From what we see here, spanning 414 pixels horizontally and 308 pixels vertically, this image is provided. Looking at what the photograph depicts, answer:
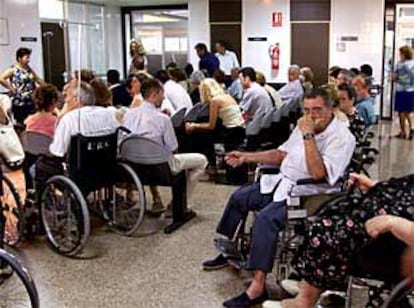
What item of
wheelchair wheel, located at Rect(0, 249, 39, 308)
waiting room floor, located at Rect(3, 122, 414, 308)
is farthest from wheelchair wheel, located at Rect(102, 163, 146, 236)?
wheelchair wheel, located at Rect(0, 249, 39, 308)

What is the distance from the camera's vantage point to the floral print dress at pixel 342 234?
103 inches

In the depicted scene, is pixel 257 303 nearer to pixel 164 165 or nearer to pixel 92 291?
pixel 92 291

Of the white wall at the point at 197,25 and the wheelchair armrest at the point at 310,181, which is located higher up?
the white wall at the point at 197,25

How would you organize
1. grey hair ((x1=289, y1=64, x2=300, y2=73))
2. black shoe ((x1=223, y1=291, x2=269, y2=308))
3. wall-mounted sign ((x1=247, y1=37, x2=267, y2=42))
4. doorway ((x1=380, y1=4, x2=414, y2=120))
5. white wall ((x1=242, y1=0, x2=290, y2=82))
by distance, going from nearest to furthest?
black shoe ((x1=223, y1=291, x2=269, y2=308)) < grey hair ((x1=289, y1=64, x2=300, y2=73)) < white wall ((x1=242, y1=0, x2=290, y2=82)) < wall-mounted sign ((x1=247, y1=37, x2=267, y2=42)) < doorway ((x1=380, y1=4, x2=414, y2=120))

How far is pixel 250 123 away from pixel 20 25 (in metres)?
2.47

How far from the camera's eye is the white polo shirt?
27.8ft

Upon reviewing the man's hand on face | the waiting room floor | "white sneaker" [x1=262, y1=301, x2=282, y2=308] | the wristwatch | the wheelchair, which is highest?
the man's hand on face

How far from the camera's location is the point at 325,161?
122 inches

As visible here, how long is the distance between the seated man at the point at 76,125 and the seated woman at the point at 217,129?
5.85 feet

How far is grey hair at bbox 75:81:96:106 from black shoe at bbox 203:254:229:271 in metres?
1.57

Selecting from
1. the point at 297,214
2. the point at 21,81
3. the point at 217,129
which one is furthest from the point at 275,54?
the point at 297,214

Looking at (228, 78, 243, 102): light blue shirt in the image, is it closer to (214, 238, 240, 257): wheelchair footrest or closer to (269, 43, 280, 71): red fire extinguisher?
(269, 43, 280, 71): red fire extinguisher

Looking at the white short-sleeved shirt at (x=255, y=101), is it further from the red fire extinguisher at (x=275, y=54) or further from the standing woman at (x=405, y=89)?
the standing woman at (x=405, y=89)

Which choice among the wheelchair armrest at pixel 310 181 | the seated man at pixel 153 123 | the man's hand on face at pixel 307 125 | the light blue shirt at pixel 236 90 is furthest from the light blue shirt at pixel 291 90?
the wheelchair armrest at pixel 310 181
